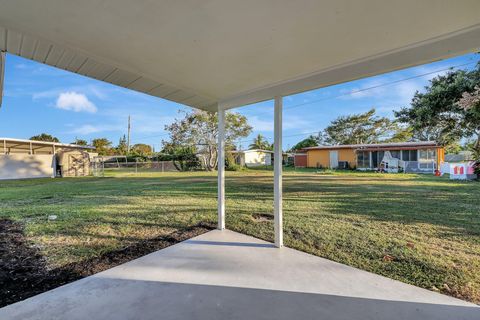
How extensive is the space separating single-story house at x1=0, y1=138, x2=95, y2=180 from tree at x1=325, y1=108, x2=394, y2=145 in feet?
73.1

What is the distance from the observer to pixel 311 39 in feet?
5.67

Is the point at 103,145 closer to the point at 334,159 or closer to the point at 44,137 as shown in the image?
the point at 44,137

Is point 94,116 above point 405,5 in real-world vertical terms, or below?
above

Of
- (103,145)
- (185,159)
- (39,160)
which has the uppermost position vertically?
(103,145)

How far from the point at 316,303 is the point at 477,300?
127 centimetres

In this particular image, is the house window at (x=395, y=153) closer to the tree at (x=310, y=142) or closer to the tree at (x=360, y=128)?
the tree at (x=360, y=128)

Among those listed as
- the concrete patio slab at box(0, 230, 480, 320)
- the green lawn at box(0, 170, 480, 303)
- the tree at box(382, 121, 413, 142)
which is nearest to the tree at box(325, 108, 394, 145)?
the tree at box(382, 121, 413, 142)

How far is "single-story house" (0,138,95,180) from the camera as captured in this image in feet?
40.1

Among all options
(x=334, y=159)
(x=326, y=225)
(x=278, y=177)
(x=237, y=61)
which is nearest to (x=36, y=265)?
(x=278, y=177)

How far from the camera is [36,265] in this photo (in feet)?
8.17

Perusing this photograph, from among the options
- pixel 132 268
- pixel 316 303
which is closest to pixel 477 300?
pixel 316 303

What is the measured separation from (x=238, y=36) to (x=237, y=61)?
448mm

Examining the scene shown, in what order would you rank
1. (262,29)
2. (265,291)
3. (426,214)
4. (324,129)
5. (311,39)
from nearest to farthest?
(262,29) → (311,39) → (265,291) → (426,214) → (324,129)

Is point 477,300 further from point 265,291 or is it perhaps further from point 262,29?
point 262,29
